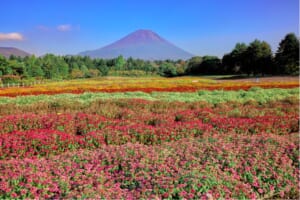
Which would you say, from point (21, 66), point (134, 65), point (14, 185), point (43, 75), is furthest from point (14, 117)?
point (134, 65)

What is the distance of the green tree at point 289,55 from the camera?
48781 millimetres

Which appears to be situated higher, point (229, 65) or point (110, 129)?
point (229, 65)

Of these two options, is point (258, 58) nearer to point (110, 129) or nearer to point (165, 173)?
point (110, 129)

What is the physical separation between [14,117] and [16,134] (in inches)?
65.6

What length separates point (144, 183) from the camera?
3186 millimetres

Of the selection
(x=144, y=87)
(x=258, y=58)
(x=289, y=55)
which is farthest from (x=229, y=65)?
(x=144, y=87)

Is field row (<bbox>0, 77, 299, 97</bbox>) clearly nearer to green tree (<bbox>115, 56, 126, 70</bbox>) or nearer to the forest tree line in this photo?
the forest tree line

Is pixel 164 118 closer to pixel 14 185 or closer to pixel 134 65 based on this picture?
pixel 14 185

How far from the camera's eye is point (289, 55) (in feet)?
164

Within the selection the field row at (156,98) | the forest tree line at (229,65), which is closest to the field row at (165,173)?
the field row at (156,98)

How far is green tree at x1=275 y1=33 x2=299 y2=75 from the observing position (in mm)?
48781

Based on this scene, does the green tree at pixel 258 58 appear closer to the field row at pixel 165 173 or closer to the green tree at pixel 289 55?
the green tree at pixel 289 55

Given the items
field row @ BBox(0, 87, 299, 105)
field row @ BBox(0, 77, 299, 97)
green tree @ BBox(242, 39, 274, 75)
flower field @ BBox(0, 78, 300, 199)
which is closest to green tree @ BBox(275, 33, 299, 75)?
green tree @ BBox(242, 39, 274, 75)

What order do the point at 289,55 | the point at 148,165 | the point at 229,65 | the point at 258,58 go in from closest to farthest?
the point at 148,165 < the point at 289,55 < the point at 258,58 < the point at 229,65
